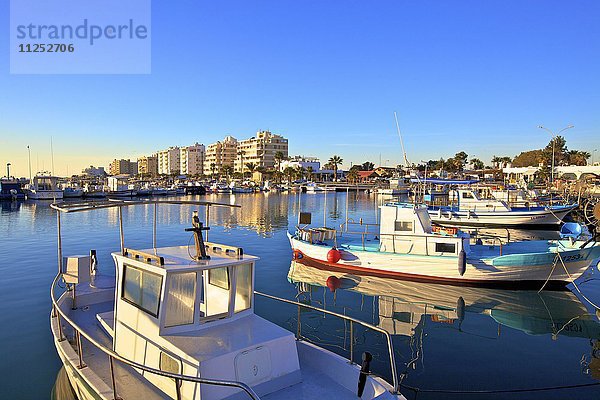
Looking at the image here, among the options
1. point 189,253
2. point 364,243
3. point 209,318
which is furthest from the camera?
point 364,243

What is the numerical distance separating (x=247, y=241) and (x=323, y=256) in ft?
44.9

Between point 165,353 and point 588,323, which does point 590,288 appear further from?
point 165,353

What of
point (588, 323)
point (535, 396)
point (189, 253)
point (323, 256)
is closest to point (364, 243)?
point (323, 256)

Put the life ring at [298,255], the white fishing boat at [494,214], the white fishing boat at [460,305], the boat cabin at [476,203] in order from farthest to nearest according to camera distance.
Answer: the boat cabin at [476,203] → the white fishing boat at [494,214] → the life ring at [298,255] → the white fishing boat at [460,305]

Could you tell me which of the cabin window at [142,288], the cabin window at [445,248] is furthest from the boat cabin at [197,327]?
the cabin window at [445,248]

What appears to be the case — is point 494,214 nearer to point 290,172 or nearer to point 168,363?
point 168,363

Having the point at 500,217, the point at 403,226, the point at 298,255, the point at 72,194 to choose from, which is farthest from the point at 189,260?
the point at 72,194

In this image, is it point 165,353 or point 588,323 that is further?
point 588,323

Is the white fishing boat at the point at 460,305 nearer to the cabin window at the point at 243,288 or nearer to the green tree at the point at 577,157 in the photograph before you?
the cabin window at the point at 243,288

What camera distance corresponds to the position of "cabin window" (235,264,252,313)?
8.23 m

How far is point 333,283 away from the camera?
75.8 ft

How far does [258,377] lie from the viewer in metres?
A: 7.29

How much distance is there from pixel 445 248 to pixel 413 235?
1.88 metres

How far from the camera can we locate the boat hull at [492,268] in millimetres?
20891
